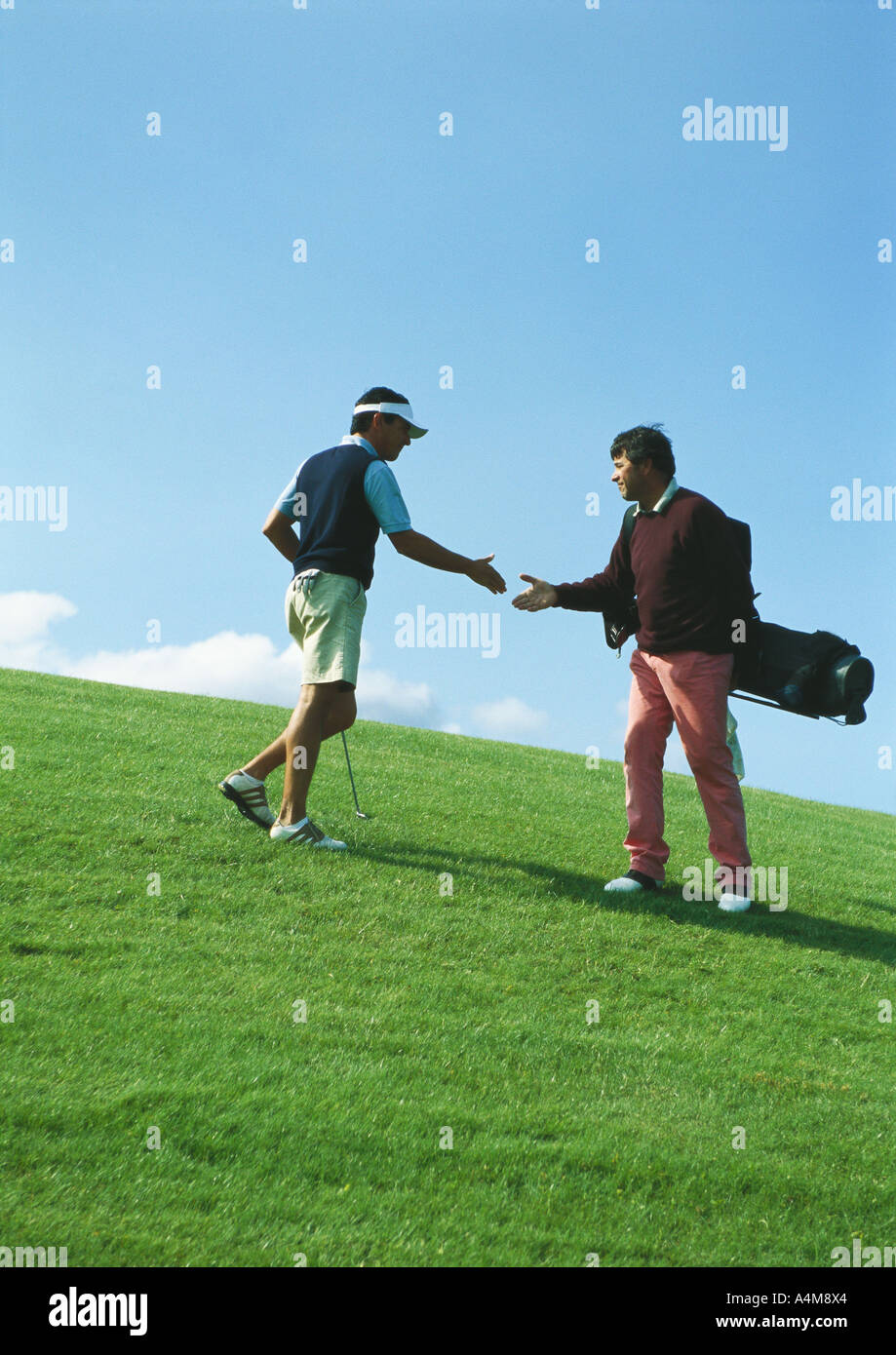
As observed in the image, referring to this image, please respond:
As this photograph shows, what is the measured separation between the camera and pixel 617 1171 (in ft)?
14.7

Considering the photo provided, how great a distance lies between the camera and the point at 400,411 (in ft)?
26.7

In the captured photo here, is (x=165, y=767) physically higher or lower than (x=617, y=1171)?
higher

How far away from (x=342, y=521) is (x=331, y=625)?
760mm

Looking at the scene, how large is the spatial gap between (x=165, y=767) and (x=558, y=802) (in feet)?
13.0

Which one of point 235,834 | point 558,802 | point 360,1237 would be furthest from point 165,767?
point 360,1237

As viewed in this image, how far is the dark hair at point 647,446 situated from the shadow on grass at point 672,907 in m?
3.05

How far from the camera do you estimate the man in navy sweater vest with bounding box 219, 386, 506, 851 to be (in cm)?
786

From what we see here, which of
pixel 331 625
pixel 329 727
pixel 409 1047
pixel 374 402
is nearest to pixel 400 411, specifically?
pixel 374 402

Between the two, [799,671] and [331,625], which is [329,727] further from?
[799,671]

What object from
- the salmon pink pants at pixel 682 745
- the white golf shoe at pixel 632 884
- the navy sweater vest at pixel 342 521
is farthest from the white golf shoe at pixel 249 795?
the salmon pink pants at pixel 682 745

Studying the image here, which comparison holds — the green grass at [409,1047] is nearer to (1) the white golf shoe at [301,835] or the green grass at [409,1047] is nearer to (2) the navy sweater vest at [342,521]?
(1) the white golf shoe at [301,835]

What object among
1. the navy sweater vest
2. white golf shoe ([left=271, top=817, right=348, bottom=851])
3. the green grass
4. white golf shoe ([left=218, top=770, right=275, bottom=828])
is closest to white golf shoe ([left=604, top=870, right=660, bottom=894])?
the green grass

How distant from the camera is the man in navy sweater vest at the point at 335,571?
786 centimetres
